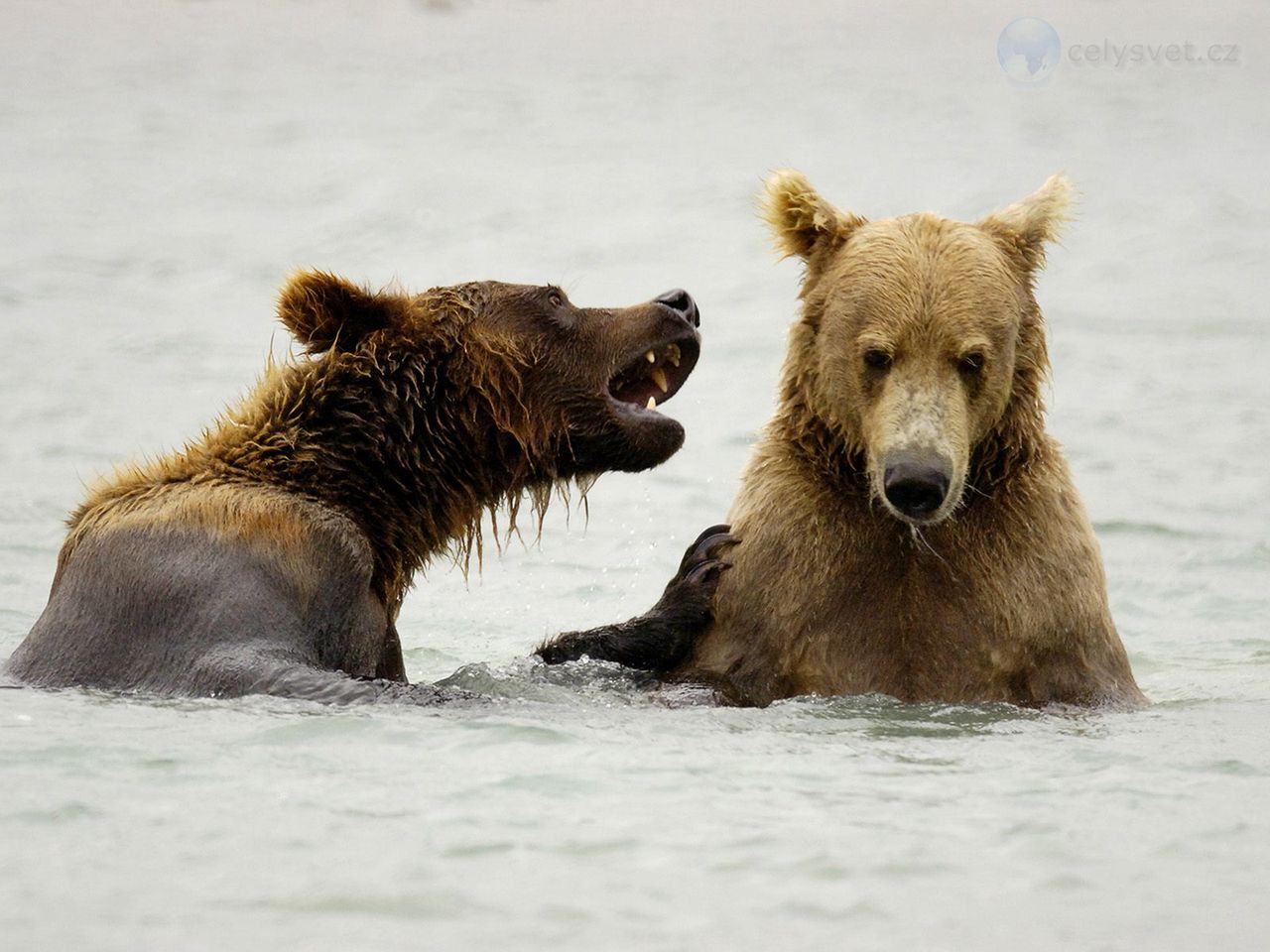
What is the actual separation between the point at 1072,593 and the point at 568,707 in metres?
1.93

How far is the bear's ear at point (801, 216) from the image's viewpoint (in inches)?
314

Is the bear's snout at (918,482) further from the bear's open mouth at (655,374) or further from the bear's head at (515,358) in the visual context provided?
the bear's open mouth at (655,374)

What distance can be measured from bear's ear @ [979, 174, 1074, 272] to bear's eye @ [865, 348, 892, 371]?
2.38 ft

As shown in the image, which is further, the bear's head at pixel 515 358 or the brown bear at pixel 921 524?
the bear's head at pixel 515 358

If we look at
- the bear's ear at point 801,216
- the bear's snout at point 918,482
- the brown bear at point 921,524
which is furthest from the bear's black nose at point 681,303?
the bear's snout at point 918,482

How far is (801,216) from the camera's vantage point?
8016 mm

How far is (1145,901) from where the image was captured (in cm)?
569

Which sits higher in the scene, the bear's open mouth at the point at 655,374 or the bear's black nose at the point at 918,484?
the bear's open mouth at the point at 655,374

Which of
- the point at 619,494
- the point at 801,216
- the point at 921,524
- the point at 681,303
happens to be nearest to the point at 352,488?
the point at 681,303

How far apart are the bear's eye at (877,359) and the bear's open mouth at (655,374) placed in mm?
1029

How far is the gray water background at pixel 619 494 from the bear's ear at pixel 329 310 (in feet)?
0.96

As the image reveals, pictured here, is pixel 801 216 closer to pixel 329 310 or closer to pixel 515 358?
pixel 515 358

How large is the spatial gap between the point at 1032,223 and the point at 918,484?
4.56 feet

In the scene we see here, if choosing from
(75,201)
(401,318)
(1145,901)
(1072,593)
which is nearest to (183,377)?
(75,201)
